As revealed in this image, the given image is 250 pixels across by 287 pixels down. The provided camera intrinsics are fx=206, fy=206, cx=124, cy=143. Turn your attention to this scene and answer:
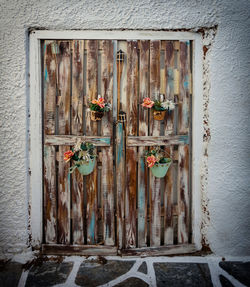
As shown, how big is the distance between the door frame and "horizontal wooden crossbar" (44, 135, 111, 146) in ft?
0.40

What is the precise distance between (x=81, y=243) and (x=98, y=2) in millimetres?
2903

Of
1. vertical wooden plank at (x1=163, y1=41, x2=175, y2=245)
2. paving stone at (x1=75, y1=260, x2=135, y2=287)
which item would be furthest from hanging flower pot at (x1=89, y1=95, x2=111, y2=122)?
paving stone at (x1=75, y1=260, x2=135, y2=287)

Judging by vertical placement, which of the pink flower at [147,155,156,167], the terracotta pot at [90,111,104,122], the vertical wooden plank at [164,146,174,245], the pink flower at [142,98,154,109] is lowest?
the vertical wooden plank at [164,146,174,245]

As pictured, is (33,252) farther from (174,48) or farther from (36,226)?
(174,48)

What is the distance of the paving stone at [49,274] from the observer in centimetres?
218

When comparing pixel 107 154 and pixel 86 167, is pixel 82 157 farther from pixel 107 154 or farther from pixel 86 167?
pixel 107 154

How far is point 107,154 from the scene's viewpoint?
256cm

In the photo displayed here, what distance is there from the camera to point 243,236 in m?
2.49

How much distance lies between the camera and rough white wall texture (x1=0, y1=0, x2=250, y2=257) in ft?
7.74

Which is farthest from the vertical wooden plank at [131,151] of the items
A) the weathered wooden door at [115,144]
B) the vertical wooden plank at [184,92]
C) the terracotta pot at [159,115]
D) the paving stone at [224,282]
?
the paving stone at [224,282]

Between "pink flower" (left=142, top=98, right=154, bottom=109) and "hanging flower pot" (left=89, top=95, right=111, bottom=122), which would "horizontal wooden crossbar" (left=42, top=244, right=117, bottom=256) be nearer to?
"hanging flower pot" (left=89, top=95, right=111, bottom=122)

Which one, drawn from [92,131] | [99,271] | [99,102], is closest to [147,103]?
[99,102]

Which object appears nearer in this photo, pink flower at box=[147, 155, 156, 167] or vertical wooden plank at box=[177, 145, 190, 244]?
pink flower at box=[147, 155, 156, 167]

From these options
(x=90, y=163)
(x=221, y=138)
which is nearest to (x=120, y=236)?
(x=90, y=163)
